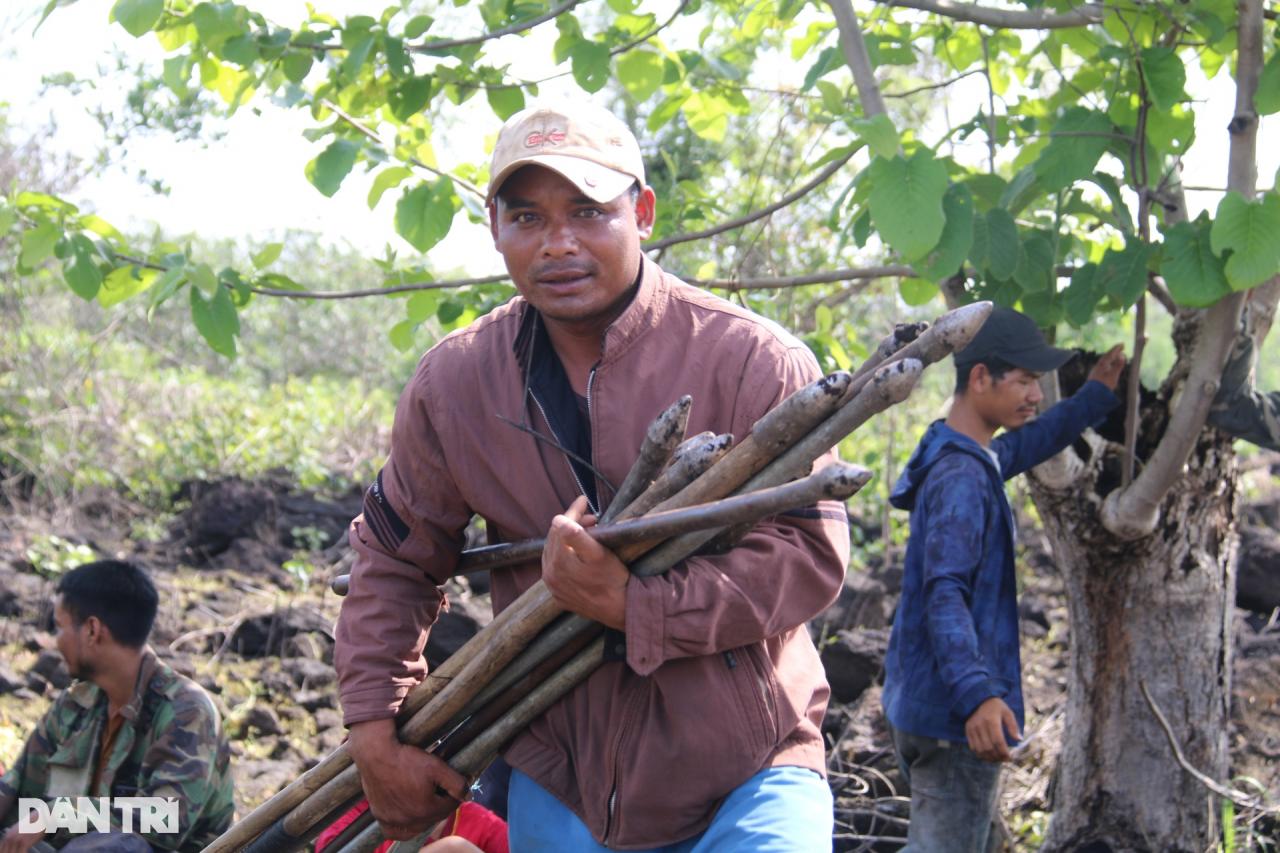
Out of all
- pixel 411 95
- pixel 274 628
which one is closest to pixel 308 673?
pixel 274 628

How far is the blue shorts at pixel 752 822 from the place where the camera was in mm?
2295

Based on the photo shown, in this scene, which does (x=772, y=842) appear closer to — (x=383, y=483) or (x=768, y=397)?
(x=768, y=397)

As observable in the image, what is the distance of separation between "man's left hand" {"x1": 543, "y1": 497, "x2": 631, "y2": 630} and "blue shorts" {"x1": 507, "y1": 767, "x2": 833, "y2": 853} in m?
0.37

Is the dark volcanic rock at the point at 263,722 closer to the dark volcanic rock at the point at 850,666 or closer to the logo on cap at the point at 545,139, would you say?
the dark volcanic rock at the point at 850,666

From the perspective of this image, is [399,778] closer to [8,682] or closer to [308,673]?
[308,673]

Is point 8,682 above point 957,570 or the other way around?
the other way around

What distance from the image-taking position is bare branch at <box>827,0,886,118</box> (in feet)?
13.3

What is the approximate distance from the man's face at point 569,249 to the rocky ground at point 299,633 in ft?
8.59

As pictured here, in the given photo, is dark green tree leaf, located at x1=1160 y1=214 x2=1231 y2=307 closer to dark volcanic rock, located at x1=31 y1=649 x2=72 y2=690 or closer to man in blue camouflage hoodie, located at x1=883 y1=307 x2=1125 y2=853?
man in blue camouflage hoodie, located at x1=883 y1=307 x2=1125 y2=853

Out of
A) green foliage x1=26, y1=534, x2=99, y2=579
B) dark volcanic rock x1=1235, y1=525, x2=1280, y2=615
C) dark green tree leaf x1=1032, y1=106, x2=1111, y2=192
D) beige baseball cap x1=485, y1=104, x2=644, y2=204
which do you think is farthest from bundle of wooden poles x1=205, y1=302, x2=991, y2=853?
dark volcanic rock x1=1235, y1=525, x2=1280, y2=615

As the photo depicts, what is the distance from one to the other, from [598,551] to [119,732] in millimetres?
2548

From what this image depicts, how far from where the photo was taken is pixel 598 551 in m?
2.28

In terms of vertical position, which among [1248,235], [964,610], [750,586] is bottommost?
[964,610]

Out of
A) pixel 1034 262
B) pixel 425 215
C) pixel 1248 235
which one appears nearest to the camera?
pixel 1248 235
